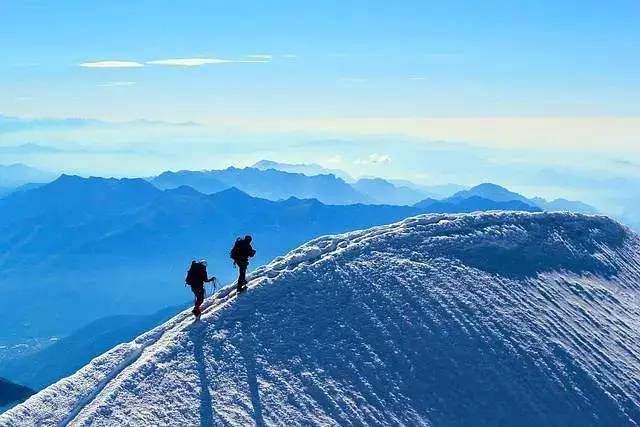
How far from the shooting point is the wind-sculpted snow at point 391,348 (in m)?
26.9

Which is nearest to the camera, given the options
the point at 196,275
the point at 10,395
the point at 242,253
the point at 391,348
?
the point at 196,275

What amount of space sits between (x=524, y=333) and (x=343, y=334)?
9201 millimetres

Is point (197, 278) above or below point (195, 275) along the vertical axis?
below

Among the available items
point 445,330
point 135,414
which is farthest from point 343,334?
point 135,414

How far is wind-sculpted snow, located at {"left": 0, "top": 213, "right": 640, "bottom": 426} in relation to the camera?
26.9 m

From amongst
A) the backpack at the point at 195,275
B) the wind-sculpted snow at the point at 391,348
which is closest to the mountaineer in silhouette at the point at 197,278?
the backpack at the point at 195,275

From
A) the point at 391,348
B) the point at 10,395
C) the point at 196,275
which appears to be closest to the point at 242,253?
the point at 196,275

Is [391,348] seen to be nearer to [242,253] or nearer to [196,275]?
[242,253]

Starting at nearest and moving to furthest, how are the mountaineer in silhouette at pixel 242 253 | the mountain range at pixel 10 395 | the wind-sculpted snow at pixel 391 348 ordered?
1. the wind-sculpted snow at pixel 391 348
2. the mountaineer in silhouette at pixel 242 253
3. the mountain range at pixel 10 395

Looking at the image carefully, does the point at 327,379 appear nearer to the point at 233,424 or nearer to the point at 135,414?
the point at 233,424

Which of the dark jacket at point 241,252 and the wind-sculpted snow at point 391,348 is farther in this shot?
the dark jacket at point 241,252

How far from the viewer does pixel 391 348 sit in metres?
31.1

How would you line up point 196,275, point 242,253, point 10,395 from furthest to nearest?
1. point 10,395
2. point 242,253
3. point 196,275

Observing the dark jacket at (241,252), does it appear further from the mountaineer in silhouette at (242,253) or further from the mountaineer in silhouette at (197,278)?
the mountaineer in silhouette at (197,278)
